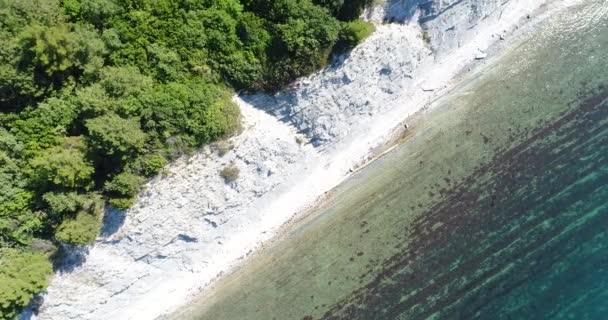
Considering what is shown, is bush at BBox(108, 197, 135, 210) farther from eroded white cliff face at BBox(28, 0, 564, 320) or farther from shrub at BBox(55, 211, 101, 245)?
shrub at BBox(55, 211, 101, 245)

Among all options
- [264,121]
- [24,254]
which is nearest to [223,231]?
[264,121]

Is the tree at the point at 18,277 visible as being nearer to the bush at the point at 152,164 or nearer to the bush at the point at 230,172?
the bush at the point at 152,164

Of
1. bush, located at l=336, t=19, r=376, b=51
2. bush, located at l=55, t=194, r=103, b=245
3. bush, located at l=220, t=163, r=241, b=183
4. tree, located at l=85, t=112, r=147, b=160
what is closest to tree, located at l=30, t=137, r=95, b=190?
tree, located at l=85, t=112, r=147, b=160

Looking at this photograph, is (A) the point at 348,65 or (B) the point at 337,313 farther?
(B) the point at 337,313

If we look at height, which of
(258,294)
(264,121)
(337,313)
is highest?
(264,121)

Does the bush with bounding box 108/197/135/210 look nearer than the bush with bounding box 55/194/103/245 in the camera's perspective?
No

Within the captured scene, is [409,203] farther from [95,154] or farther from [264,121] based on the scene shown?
[95,154]
